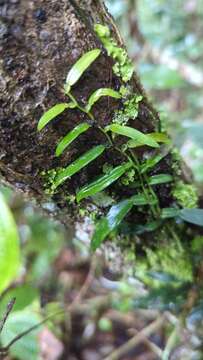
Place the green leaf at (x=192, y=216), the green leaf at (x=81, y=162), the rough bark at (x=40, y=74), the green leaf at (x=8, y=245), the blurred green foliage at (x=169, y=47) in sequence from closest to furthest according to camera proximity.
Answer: the green leaf at (x=8, y=245) < the rough bark at (x=40, y=74) < the green leaf at (x=81, y=162) < the green leaf at (x=192, y=216) < the blurred green foliage at (x=169, y=47)

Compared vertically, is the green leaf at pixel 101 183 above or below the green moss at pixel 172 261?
above

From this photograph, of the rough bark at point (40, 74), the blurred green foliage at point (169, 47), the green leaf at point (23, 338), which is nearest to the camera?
the rough bark at point (40, 74)

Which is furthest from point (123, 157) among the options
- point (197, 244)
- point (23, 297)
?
point (23, 297)

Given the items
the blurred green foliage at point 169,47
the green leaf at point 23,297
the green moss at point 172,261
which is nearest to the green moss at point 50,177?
the green moss at point 172,261

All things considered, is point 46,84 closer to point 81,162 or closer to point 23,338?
point 81,162

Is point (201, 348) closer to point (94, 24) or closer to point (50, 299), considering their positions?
point (50, 299)

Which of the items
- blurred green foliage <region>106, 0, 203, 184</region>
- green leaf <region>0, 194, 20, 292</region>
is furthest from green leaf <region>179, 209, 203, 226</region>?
blurred green foliage <region>106, 0, 203, 184</region>

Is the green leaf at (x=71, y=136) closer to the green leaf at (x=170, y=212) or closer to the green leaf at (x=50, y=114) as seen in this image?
the green leaf at (x=50, y=114)
